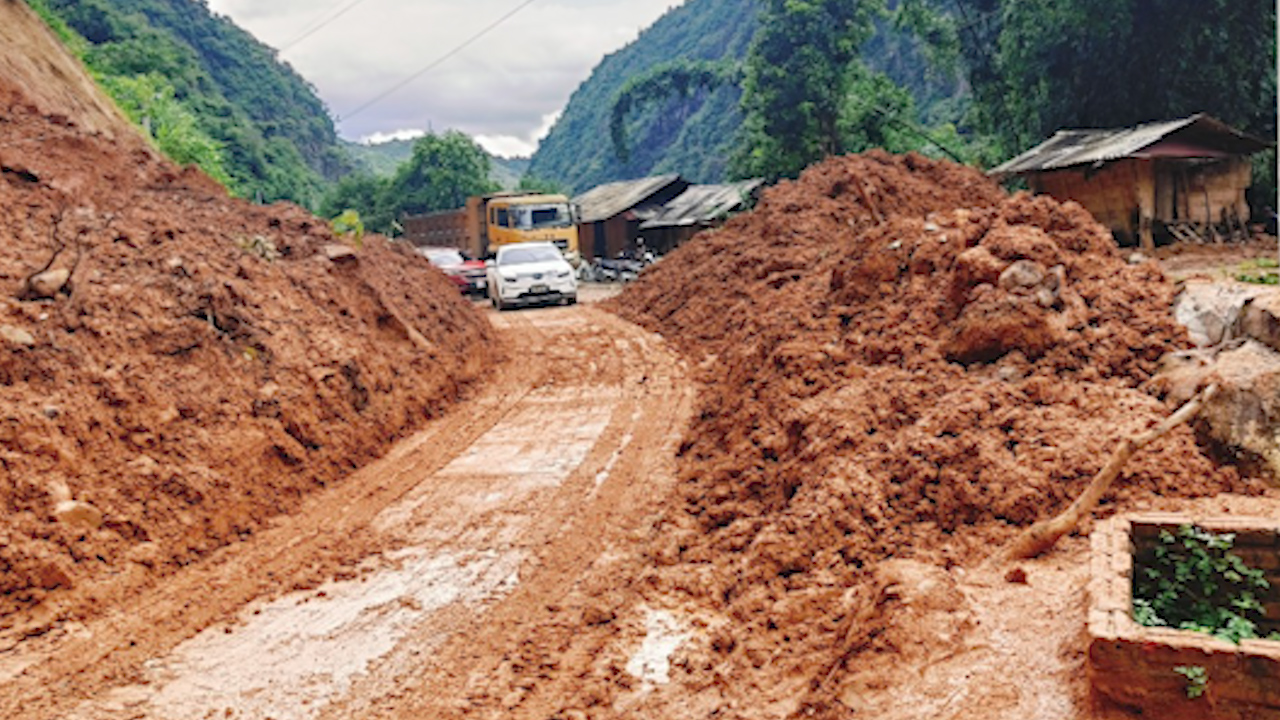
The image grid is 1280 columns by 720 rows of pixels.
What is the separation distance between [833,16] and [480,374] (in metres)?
24.2

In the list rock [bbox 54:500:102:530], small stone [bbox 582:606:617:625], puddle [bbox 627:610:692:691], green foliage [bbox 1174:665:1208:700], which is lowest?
puddle [bbox 627:610:692:691]

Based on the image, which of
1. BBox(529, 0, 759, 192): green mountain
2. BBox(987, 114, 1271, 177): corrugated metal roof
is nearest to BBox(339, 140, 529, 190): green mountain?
BBox(529, 0, 759, 192): green mountain

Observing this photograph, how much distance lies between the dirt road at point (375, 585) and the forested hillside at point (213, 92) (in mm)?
20705

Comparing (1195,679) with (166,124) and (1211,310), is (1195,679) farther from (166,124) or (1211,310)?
(166,124)

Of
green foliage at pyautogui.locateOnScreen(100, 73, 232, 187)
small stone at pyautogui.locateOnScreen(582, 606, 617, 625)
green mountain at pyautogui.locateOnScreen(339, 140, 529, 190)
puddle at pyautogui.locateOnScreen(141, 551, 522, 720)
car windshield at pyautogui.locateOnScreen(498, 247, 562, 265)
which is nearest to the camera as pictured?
puddle at pyautogui.locateOnScreen(141, 551, 522, 720)

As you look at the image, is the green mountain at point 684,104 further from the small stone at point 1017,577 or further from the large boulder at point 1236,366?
the small stone at point 1017,577

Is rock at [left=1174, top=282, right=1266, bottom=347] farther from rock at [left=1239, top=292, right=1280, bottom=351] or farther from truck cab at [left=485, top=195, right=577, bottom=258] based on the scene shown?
truck cab at [left=485, top=195, right=577, bottom=258]

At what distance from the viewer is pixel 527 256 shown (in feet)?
80.1

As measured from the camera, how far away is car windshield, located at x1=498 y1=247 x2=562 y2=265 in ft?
79.2

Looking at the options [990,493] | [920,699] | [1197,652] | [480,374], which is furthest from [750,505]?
[480,374]

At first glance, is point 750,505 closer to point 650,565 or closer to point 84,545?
point 650,565

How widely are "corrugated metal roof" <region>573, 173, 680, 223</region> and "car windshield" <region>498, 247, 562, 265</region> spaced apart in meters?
17.1

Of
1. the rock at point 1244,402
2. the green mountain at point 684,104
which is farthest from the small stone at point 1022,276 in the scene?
the green mountain at point 684,104

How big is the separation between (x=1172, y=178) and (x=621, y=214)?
90.9ft
